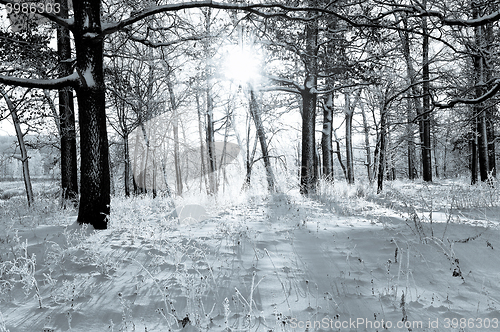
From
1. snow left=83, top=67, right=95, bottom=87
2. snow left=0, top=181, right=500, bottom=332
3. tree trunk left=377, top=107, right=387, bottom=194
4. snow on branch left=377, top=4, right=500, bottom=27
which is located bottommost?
snow left=0, top=181, right=500, bottom=332

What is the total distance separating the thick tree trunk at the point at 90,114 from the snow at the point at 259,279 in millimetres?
454

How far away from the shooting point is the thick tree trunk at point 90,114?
15.8 feet

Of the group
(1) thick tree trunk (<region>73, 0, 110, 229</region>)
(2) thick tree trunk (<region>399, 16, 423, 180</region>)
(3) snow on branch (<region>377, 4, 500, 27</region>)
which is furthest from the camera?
(2) thick tree trunk (<region>399, 16, 423, 180</region>)

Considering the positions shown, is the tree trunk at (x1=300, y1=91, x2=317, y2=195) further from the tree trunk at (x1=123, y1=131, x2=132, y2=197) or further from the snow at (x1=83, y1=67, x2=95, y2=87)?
the tree trunk at (x1=123, y1=131, x2=132, y2=197)

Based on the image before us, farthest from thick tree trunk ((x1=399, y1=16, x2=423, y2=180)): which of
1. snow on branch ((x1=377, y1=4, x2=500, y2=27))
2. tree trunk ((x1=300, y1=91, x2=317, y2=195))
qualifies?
tree trunk ((x1=300, y1=91, x2=317, y2=195))

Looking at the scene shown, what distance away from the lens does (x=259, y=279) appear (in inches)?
120

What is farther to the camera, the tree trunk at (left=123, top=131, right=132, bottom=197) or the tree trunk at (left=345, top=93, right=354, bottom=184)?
the tree trunk at (left=345, top=93, right=354, bottom=184)

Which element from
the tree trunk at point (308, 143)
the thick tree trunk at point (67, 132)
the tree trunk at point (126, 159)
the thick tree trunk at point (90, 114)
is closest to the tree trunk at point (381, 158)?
the tree trunk at point (308, 143)

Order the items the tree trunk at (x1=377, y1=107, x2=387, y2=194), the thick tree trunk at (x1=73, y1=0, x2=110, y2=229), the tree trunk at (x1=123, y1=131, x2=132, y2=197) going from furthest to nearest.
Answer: the tree trunk at (x1=123, y1=131, x2=132, y2=197) < the tree trunk at (x1=377, y1=107, x2=387, y2=194) < the thick tree trunk at (x1=73, y1=0, x2=110, y2=229)

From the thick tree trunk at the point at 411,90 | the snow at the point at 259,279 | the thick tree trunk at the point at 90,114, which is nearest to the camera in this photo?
the snow at the point at 259,279

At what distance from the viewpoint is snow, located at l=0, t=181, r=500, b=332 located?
236cm

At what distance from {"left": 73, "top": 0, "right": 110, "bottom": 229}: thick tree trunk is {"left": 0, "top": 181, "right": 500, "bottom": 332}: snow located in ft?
1.49

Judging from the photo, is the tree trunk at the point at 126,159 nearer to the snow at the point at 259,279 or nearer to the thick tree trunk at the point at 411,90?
the snow at the point at 259,279

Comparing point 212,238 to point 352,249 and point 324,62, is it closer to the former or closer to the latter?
point 352,249
